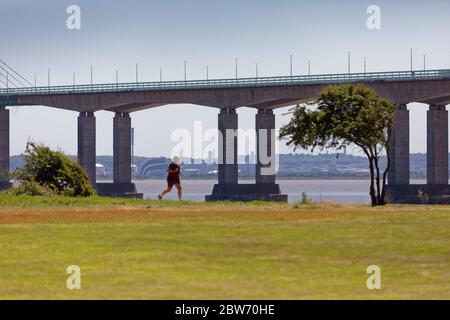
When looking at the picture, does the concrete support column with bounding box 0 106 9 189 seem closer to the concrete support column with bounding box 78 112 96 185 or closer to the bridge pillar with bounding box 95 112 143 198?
the concrete support column with bounding box 78 112 96 185

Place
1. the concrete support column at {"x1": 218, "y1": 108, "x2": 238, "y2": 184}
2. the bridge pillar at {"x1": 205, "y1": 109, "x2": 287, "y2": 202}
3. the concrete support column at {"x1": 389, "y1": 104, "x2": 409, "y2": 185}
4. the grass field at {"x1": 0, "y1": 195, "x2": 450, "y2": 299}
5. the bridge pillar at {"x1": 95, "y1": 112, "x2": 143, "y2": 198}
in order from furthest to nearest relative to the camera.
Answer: the bridge pillar at {"x1": 95, "y1": 112, "x2": 143, "y2": 198}
the concrete support column at {"x1": 218, "y1": 108, "x2": 238, "y2": 184}
the bridge pillar at {"x1": 205, "y1": 109, "x2": 287, "y2": 202}
the concrete support column at {"x1": 389, "y1": 104, "x2": 409, "y2": 185}
the grass field at {"x1": 0, "y1": 195, "x2": 450, "y2": 299}

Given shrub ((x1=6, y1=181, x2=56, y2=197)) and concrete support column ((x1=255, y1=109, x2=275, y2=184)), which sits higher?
concrete support column ((x1=255, y1=109, x2=275, y2=184))

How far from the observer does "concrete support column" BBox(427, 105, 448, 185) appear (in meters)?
129

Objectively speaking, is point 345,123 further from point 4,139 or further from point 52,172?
point 4,139

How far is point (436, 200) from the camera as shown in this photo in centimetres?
11956

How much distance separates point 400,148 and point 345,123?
60.9 metres

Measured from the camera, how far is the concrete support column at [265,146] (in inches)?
5423

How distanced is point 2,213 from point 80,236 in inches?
515

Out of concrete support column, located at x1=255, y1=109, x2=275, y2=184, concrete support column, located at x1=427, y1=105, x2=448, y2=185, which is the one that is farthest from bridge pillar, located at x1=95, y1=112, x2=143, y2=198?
concrete support column, located at x1=427, y1=105, x2=448, y2=185

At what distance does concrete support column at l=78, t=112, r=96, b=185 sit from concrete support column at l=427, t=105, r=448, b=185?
4659 cm

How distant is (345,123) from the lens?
68.1m

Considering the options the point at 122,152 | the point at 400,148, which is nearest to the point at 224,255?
the point at 400,148
